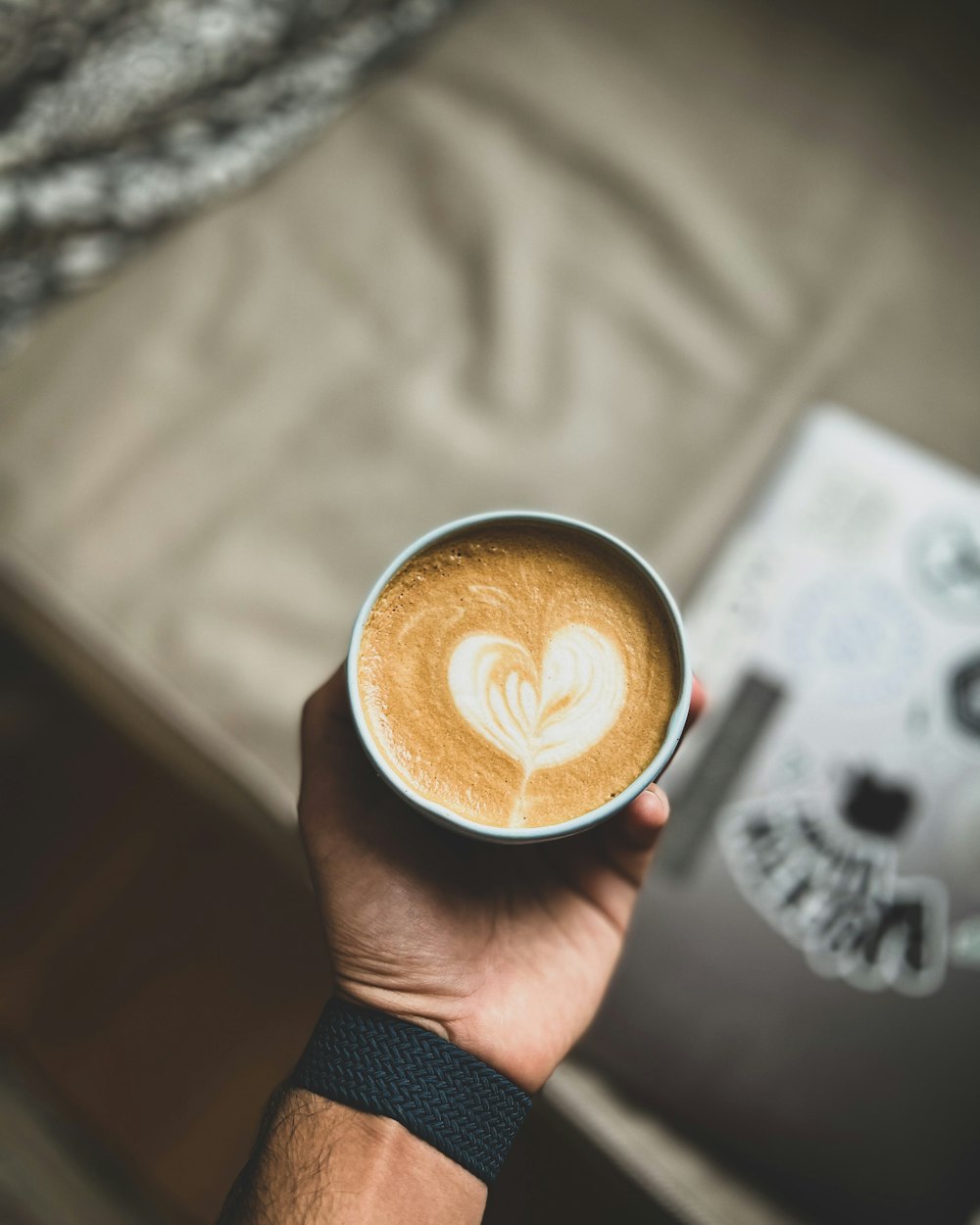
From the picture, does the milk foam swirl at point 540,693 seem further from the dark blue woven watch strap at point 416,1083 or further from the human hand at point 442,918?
the dark blue woven watch strap at point 416,1083

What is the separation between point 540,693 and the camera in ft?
2.23

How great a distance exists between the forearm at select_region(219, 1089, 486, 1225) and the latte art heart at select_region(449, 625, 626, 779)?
0.28m

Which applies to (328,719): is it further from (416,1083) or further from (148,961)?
(148,961)

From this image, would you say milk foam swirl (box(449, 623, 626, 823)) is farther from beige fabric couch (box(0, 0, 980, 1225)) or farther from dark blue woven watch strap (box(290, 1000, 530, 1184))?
beige fabric couch (box(0, 0, 980, 1225))

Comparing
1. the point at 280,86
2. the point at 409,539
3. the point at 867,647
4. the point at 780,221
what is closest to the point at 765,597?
the point at 867,647

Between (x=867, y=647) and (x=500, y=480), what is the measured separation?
1.44 ft

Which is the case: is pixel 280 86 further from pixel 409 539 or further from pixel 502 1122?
pixel 502 1122

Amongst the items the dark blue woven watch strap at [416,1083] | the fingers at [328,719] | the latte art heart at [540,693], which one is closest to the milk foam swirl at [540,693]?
the latte art heart at [540,693]

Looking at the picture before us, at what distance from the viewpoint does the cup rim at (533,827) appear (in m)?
0.60

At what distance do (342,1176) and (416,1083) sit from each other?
0.25ft

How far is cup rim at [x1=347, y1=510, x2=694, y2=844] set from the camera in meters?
0.60

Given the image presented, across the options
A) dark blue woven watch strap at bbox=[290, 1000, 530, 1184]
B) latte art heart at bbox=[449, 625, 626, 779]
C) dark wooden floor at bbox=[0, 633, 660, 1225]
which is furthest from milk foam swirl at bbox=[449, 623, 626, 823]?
dark wooden floor at bbox=[0, 633, 660, 1225]

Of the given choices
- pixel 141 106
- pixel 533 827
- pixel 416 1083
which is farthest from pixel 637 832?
pixel 141 106

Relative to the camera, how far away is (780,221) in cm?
115
